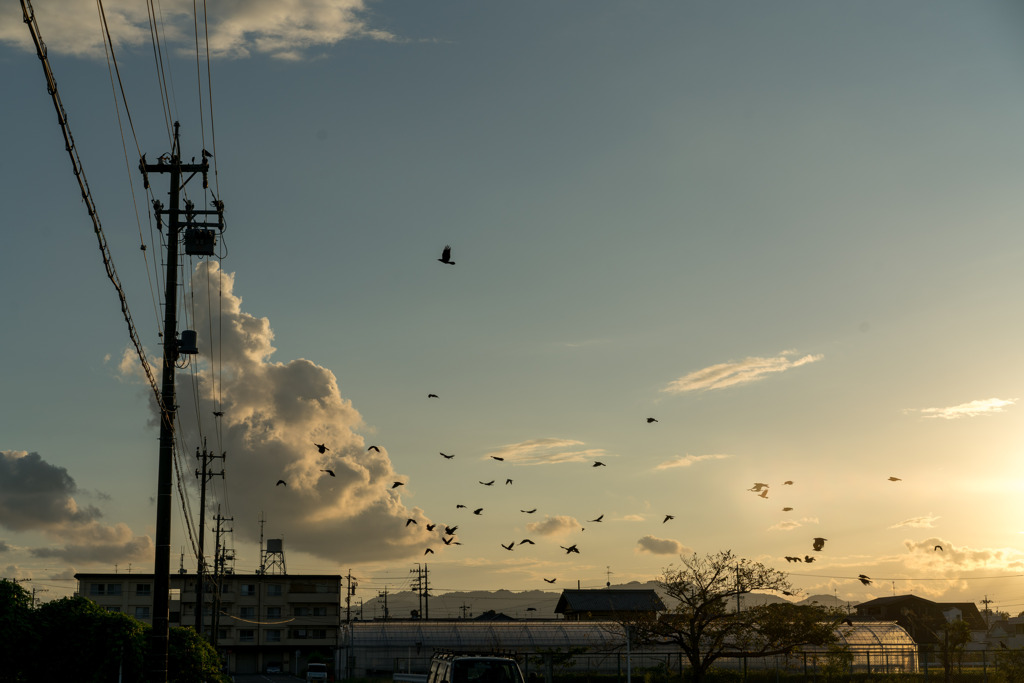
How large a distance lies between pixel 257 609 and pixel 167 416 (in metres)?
90.6

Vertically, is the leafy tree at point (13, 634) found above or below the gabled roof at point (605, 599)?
above

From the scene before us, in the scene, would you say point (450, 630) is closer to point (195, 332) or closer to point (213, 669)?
point (213, 669)

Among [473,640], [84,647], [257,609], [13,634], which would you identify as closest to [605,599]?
[473,640]

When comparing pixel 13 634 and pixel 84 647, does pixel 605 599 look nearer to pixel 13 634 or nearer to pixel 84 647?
pixel 84 647

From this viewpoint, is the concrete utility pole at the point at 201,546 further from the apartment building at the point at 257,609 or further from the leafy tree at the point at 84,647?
the apartment building at the point at 257,609

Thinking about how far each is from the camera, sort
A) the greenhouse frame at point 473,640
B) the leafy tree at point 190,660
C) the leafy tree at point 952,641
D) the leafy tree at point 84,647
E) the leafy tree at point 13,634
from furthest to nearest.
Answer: the greenhouse frame at point 473,640 < the leafy tree at point 952,641 < the leafy tree at point 190,660 < the leafy tree at point 84,647 < the leafy tree at point 13,634

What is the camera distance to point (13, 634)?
84.2 ft

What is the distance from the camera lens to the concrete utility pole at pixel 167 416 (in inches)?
859

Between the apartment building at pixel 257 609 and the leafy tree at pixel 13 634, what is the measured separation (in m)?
80.2

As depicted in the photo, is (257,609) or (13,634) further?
(257,609)

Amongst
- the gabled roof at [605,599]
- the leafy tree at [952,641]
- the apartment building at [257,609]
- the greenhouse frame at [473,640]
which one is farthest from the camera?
the apartment building at [257,609]

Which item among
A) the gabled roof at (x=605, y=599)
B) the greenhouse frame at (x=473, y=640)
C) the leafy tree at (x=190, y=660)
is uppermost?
the leafy tree at (x=190, y=660)

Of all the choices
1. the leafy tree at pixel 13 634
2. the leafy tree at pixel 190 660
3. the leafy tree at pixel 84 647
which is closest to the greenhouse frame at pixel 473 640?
the leafy tree at pixel 190 660

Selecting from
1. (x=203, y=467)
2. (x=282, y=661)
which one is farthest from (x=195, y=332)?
(x=282, y=661)
